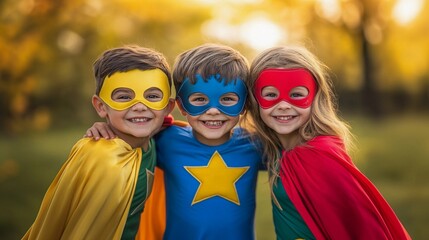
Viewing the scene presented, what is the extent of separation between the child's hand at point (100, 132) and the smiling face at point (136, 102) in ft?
0.20

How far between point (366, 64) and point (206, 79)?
14.9m

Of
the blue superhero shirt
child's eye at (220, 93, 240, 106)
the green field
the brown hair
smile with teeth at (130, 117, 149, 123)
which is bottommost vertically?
the green field

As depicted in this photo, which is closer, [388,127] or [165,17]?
[388,127]

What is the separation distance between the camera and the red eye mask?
3.83 m

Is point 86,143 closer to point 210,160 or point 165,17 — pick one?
point 210,160

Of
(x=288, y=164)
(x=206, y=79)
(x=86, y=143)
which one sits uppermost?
(x=206, y=79)

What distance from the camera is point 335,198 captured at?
3.57 m

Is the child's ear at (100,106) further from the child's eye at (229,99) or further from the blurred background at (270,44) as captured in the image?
the blurred background at (270,44)

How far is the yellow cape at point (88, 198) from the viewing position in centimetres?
361

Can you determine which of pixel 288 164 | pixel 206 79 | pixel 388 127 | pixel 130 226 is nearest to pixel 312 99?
pixel 288 164

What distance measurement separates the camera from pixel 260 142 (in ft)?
13.6

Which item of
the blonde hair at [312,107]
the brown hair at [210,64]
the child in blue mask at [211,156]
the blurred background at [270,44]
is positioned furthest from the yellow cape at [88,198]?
the blurred background at [270,44]

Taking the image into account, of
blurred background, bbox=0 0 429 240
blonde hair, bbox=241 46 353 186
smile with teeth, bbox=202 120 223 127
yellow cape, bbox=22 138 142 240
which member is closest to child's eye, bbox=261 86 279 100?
blonde hair, bbox=241 46 353 186

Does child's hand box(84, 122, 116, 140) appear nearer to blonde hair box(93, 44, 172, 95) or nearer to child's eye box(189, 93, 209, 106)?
blonde hair box(93, 44, 172, 95)
